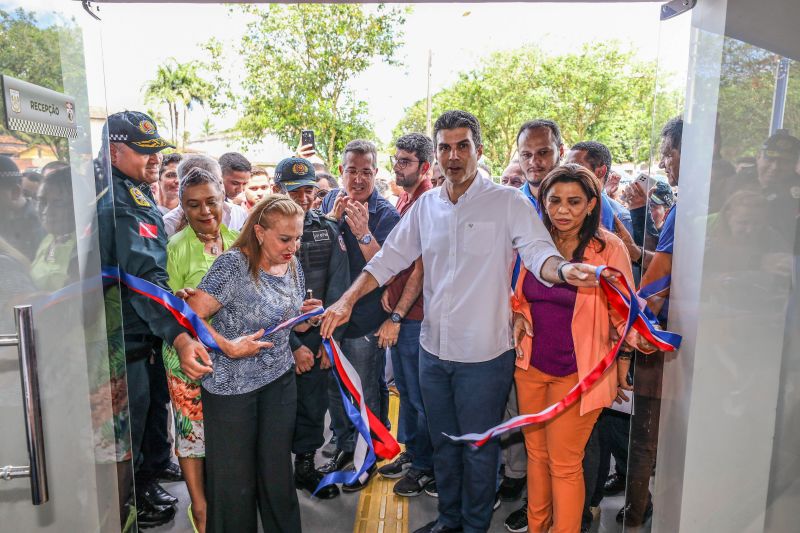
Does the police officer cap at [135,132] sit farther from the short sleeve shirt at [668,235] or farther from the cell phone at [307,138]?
the short sleeve shirt at [668,235]

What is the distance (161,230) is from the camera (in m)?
2.70

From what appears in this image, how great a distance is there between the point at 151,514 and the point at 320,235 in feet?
6.25

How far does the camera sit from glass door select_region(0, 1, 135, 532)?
5.18 feet

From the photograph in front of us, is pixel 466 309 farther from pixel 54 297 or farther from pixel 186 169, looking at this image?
pixel 186 169

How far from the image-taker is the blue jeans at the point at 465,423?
9.02ft

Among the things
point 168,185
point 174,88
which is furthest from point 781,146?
point 174,88

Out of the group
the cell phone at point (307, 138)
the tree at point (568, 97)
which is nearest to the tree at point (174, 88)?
the tree at point (568, 97)

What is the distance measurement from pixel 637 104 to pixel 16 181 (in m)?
13.2

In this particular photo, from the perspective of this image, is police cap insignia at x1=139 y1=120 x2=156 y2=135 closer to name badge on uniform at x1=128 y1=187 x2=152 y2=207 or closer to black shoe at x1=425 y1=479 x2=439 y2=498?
name badge on uniform at x1=128 y1=187 x2=152 y2=207

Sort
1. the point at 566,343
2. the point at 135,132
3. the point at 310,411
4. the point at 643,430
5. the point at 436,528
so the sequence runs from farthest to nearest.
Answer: the point at 310,411
the point at 436,528
the point at 135,132
the point at 566,343
the point at 643,430

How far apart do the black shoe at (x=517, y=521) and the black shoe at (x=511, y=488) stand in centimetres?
22

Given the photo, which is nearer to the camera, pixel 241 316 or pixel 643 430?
pixel 643 430

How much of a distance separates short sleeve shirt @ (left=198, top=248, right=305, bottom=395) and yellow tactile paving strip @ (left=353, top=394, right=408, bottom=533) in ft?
4.05

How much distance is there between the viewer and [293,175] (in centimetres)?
354
